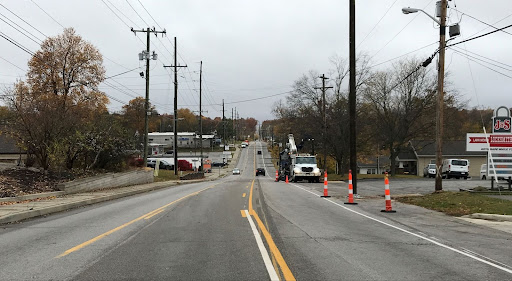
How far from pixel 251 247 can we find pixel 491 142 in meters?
14.6

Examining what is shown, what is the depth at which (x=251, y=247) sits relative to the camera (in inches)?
301

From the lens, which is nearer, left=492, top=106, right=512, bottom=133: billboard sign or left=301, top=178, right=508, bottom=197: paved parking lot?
left=492, top=106, right=512, bottom=133: billboard sign

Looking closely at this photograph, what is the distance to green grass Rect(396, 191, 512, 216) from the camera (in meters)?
13.3

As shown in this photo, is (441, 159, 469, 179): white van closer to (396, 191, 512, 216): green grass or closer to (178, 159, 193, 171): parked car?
(396, 191, 512, 216): green grass

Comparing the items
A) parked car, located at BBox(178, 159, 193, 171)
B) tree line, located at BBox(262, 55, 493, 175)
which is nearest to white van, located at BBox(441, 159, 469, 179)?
tree line, located at BBox(262, 55, 493, 175)

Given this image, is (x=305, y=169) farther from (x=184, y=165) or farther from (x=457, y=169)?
(x=184, y=165)

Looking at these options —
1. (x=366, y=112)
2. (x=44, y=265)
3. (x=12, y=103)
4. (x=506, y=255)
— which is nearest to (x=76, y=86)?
(x=12, y=103)

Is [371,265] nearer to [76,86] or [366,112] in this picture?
[76,86]

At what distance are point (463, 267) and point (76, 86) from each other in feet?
143

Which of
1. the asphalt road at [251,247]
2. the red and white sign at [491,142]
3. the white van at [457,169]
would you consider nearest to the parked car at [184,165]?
the white van at [457,169]

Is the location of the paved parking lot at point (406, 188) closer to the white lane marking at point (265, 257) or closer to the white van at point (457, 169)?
the white van at point (457, 169)

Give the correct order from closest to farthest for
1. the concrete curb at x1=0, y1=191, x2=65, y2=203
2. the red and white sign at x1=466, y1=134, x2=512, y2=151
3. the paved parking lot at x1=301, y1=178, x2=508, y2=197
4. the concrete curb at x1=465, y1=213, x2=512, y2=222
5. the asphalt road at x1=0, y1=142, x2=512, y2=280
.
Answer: the asphalt road at x1=0, y1=142, x2=512, y2=280 → the concrete curb at x1=465, y1=213, x2=512, y2=222 → the concrete curb at x1=0, y1=191, x2=65, y2=203 → the red and white sign at x1=466, y1=134, x2=512, y2=151 → the paved parking lot at x1=301, y1=178, x2=508, y2=197

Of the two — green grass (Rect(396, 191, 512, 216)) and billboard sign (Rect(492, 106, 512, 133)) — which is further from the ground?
billboard sign (Rect(492, 106, 512, 133))

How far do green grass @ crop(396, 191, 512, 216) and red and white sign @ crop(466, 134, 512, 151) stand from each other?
2.73 meters
